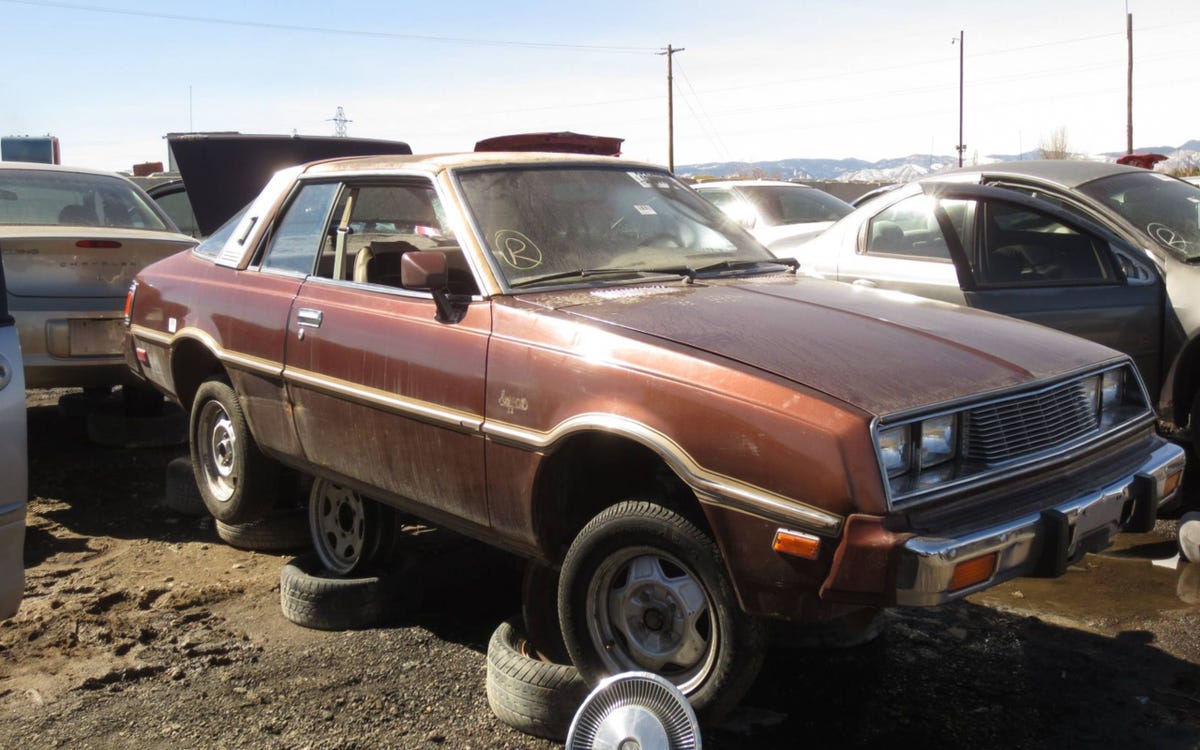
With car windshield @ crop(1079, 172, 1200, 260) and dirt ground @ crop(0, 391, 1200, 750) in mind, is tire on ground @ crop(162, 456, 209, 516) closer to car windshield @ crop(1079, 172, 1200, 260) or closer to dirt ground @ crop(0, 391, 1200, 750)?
dirt ground @ crop(0, 391, 1200, 750)

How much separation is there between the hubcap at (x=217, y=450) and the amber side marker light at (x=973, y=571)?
3.40m

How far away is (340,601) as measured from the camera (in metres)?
4.25

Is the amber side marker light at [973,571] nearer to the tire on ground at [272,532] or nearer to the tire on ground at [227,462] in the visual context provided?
the tire on ground at [227,462]

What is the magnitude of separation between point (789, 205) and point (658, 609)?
7.34 metres

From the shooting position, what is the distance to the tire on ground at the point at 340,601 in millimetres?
4246

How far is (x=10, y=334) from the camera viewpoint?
340cm

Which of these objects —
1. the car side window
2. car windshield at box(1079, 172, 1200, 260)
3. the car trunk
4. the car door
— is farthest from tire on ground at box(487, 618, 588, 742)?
car windshield at box(1079, 172, 1200, 260)

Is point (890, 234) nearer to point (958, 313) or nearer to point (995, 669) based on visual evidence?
point (958, 313)

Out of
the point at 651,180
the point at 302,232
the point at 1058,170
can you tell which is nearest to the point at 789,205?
the point at 1058,170

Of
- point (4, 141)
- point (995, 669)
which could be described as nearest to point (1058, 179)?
point (995, 669)

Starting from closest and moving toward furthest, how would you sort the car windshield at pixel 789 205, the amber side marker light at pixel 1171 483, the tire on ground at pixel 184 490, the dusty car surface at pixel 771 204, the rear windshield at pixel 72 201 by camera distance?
the amber side marker light at pixel 1171 483 → the tire on ground at pixel 184 490 → the rear windshield at pixel 72 201 → the dusty car surface at pixel 771 204 → the car windshield at pixel 789 205

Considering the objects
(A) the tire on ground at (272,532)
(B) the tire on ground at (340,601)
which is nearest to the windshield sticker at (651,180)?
(B) the tire on ground at (340,601)

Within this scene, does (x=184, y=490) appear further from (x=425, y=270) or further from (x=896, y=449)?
(x=896, y=449)

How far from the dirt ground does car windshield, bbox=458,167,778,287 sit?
1.42 meters
